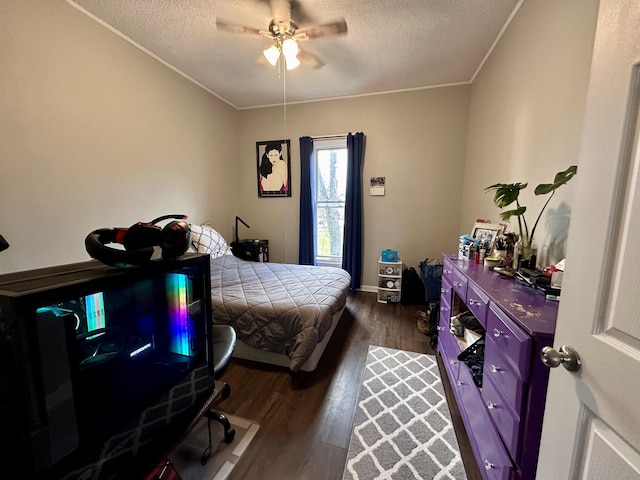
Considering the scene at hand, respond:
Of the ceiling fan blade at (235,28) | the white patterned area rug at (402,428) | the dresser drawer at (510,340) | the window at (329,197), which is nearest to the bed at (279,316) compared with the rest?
the white patterned area rug at (402,428)

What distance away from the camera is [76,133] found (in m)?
2.07

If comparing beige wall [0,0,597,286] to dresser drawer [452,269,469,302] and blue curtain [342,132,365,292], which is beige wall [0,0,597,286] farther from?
dresser drawer [452,269,469,302]

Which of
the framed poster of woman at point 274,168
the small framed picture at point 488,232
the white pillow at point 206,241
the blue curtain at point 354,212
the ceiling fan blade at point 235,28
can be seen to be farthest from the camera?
the framed poster of woman at point 274,168

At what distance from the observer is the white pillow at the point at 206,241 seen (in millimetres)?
3006

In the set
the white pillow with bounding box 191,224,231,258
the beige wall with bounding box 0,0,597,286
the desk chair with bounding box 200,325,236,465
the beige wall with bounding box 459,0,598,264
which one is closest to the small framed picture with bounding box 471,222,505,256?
the beige wall with bounding box 459,0,598,264

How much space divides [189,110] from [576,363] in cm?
388

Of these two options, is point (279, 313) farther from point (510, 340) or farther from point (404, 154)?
point (404, 154)

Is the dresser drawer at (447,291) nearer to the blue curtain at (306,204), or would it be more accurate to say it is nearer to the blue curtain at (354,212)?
the blue curtain at (354,212)

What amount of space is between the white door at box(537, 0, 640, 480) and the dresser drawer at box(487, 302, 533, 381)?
0.16m

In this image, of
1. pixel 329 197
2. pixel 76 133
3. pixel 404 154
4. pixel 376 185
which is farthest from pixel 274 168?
pixel 76 133

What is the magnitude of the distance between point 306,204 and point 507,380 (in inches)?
126

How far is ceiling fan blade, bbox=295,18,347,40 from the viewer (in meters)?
2.14

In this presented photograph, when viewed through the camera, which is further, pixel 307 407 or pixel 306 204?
pixel 306 204

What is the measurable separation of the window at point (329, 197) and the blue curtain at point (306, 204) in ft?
0.45
